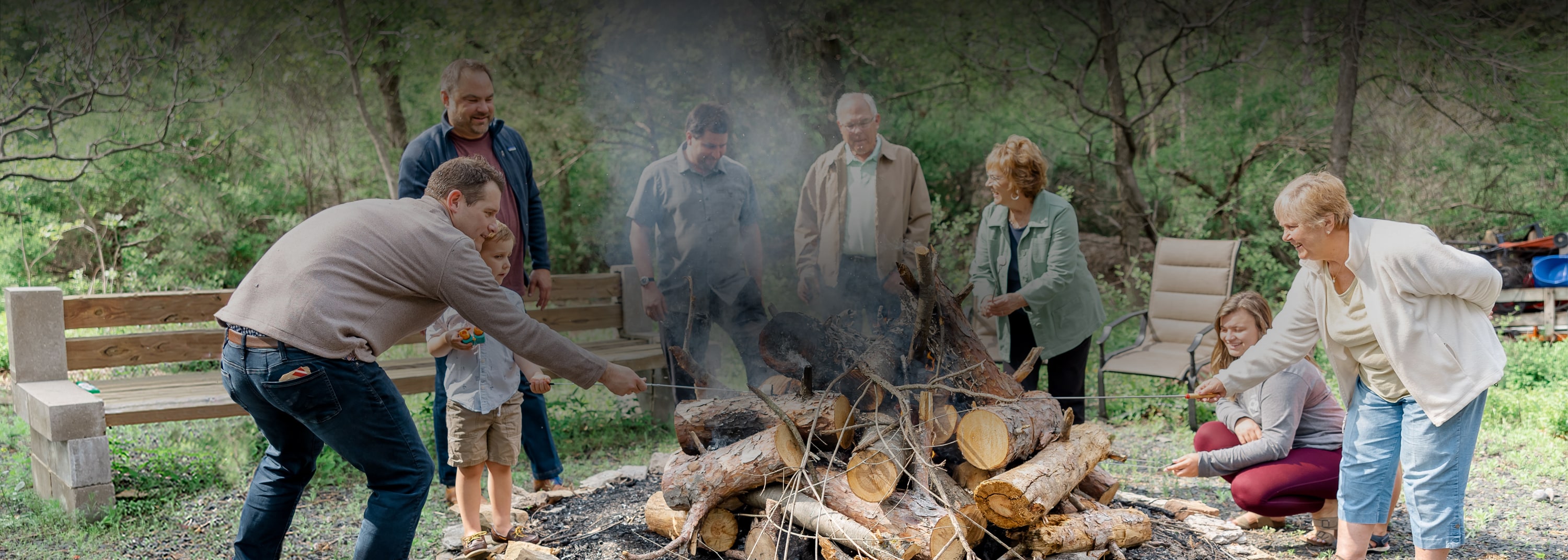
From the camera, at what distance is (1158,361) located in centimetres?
523

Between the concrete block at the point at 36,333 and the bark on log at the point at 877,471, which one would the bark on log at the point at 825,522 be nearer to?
the bark on log at the point at 877,471

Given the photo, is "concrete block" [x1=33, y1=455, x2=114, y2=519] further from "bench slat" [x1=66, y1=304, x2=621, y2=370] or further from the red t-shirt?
the red t-shirt

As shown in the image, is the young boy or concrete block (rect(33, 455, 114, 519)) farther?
concrete block (rect(33, 455, 114, 519))

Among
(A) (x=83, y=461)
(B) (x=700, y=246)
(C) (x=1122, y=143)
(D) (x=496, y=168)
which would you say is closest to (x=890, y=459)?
(B) (x=700, y=246)

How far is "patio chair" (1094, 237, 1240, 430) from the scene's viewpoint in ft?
17.3

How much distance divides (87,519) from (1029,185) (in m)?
4.01

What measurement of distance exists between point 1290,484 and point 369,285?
2.97 metres

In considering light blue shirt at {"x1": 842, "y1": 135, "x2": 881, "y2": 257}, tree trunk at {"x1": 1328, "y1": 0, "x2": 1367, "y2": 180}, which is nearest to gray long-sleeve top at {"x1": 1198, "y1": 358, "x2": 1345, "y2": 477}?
light blue shirt at {"x1": 842, "y1": 135, "x2": 881, "y2": 257}

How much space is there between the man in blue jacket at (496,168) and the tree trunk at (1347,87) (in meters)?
6.67

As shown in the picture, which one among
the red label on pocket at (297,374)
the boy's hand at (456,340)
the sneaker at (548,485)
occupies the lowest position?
the sneaker at (548,485)

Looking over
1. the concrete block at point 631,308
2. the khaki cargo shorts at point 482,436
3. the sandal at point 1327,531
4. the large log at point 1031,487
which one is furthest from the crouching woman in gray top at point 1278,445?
the concrete block at point 631,308

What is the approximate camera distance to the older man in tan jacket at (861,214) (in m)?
3.91

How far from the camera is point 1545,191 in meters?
7.45

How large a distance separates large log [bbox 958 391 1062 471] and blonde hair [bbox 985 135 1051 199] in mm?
1140
